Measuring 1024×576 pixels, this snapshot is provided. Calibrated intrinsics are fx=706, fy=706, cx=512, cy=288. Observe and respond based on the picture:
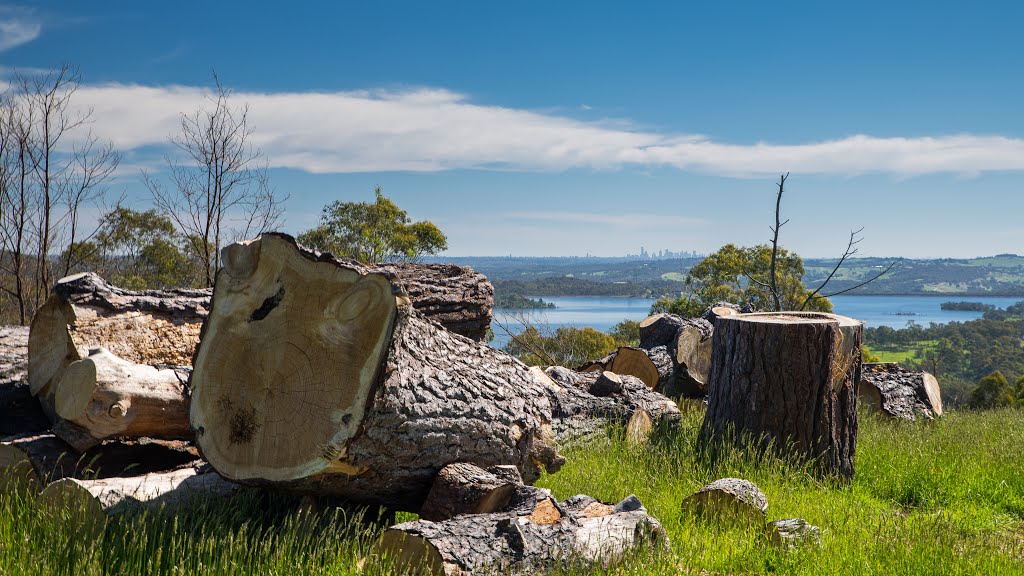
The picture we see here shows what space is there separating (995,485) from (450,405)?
4645mm

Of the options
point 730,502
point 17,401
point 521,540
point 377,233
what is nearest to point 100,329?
point 17,401

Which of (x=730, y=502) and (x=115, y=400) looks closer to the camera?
(x=730, y=502)

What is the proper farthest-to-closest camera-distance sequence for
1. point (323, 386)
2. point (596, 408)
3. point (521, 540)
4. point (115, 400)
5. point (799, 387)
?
1. point (596, 408)
2. point (799, 387)
3. point (115, 400)
4. point (323, 386)
5. point (521, 540)

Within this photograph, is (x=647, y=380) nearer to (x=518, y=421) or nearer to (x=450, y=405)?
(x=518, y=421)

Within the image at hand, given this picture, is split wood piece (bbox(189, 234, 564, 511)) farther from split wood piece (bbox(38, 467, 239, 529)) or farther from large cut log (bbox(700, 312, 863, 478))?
large cut log (bbox(700, 312, 863, 478))

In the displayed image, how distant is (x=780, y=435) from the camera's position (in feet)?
19.0

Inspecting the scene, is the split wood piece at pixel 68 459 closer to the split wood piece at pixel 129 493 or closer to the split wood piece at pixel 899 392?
the split wood piece at pixel 129 493

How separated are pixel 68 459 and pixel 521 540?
339 centimetres

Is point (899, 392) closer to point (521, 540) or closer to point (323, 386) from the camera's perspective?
point (521, 540)

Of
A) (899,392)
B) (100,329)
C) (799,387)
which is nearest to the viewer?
(100,329)

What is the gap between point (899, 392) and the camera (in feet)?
30.2

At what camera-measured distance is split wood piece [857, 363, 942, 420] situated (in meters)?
8.93

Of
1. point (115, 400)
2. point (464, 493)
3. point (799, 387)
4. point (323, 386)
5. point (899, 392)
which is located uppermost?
point (323, 386)

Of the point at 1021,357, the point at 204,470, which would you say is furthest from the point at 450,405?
the point at 1021,357
